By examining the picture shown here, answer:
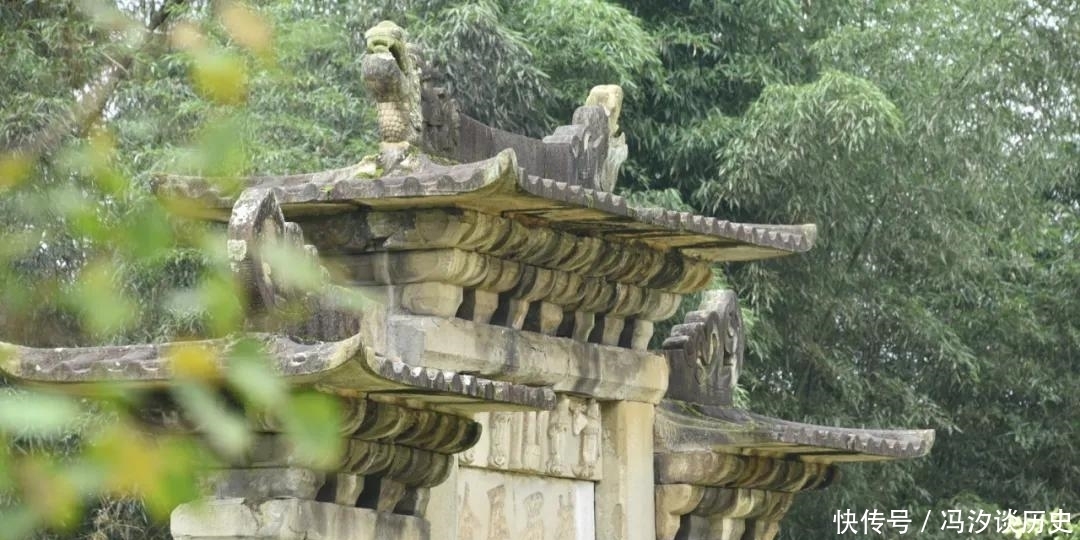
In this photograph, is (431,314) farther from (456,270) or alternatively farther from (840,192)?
(840,192)

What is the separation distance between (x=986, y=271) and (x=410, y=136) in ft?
32.4

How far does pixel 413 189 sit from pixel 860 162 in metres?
8.88

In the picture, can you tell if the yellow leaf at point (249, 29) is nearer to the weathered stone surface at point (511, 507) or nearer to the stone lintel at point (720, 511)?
the weathered stone surface at point (511, 507)

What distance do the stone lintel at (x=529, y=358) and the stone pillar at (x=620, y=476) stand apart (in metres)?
0.09

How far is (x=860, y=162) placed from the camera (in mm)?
14922

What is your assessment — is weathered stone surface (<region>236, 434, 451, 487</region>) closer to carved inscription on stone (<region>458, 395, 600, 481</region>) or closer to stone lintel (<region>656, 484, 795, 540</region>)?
carved inscription on stone (<region>458, 395, 600, 481</region>)

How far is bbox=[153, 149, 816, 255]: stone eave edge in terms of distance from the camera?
6.38 m

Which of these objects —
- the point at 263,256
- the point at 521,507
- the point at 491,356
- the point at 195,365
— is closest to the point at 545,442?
the point at 521,507

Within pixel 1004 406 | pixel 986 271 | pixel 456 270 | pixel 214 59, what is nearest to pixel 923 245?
pixel 986 271

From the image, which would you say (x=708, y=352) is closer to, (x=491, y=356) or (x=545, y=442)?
(x=545, y=442)

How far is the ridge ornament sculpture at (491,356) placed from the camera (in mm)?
6043

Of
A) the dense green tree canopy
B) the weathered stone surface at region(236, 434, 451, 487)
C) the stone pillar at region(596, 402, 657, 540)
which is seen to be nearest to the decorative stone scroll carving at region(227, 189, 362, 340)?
the weathered stone surface at region(236, 434, 451, 487)

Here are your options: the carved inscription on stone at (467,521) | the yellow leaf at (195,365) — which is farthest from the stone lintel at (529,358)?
the yellow leaf at (195,365)

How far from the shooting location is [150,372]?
5.64 metres
